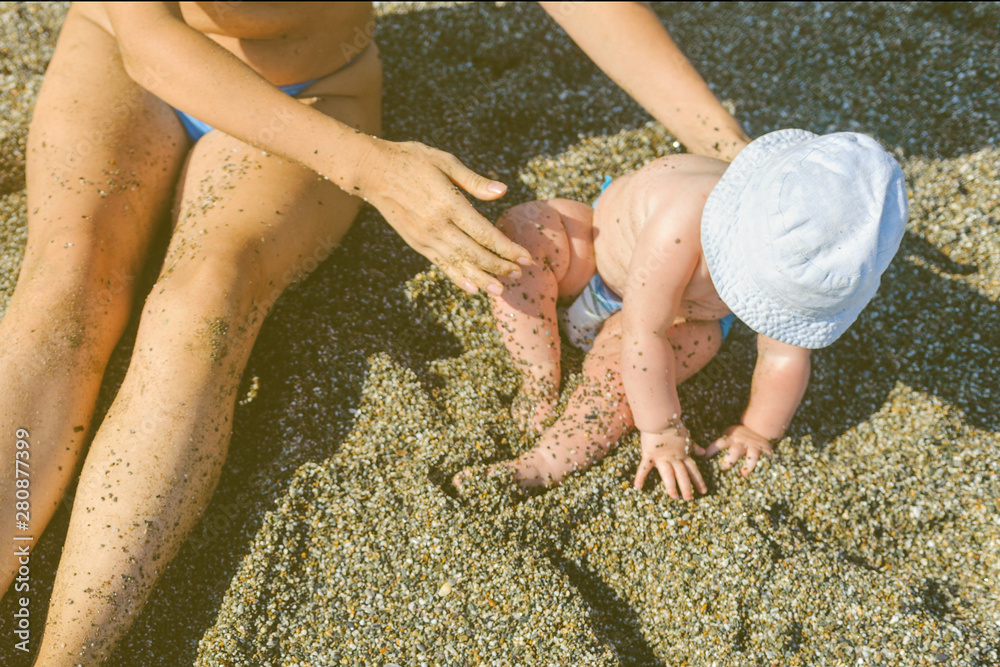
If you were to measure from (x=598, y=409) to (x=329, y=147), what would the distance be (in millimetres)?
1075

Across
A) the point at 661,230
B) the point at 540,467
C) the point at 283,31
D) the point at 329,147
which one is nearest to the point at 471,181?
the point at 329,147

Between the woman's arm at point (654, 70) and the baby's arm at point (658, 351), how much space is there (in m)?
0.52

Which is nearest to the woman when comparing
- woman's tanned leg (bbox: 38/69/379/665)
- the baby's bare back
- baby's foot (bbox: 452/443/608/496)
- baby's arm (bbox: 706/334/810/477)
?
woman's tanned leg (bbox: 38/69/379/665)

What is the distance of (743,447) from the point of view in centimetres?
214

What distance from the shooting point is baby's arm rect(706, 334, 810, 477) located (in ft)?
6.95

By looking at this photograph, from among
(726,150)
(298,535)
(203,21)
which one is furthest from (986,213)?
(203,21)

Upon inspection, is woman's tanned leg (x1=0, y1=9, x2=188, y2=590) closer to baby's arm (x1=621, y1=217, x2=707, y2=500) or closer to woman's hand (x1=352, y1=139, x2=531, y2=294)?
woman's hand (x1=352, y1=139, x2=531, y2=294)

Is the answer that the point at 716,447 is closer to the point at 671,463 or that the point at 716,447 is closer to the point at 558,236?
the point at 671,463

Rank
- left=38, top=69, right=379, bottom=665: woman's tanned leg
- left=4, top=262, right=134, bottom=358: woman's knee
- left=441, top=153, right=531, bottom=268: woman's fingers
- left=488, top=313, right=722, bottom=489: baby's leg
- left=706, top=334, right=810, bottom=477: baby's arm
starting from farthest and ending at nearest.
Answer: left=706, top=334, right=810, bottom=477: baby's arm → left=488, top=313, right=722, bottom=489: baby's leg → left=4, top=262, right=134, bottom=358: woman's knee → left=441, top=153, right=531, bottom=268: woman's fingers → left=38, top=69, right=379, bottom=665: woman's tanned leg

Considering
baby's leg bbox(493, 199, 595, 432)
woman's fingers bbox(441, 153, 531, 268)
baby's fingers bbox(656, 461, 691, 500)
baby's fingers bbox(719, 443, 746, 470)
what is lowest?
baby's fingers bbox(719, 443, 746, 470)

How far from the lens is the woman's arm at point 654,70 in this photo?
2.27 metres

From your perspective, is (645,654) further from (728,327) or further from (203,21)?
(203,21)

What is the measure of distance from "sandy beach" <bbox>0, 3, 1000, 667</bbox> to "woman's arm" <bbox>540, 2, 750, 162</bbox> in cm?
39

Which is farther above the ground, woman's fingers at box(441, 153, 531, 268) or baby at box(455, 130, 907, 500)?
woman's fingers at box(441, 153, 531, 268)
